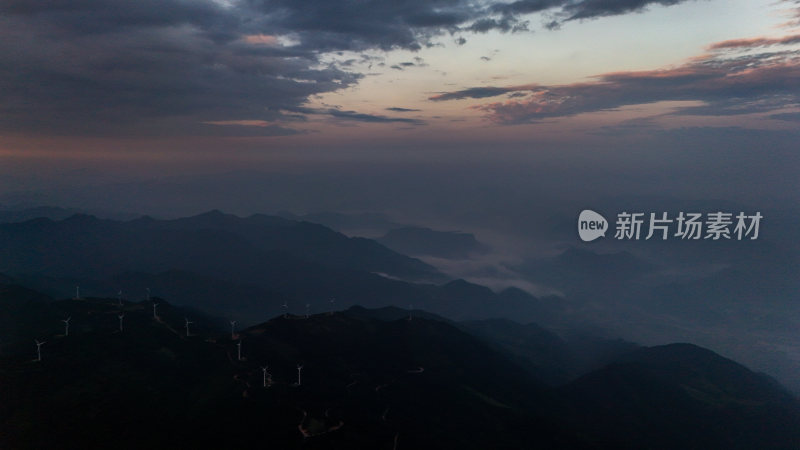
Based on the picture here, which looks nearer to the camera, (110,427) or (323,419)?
(110,427)

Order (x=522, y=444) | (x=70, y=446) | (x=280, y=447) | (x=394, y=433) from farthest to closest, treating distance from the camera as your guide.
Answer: (x=522, y=444) < (x=394, y=433) < (x=280, y=447) < (x=70, y=446)

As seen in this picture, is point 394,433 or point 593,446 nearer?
point 394,433

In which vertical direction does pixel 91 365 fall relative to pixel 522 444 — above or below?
above

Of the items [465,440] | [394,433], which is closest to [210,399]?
[394,433]

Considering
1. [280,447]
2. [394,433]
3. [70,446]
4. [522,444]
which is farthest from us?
[522,444]

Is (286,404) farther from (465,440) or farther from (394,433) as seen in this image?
(465,440)

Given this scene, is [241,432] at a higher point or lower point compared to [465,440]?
higher

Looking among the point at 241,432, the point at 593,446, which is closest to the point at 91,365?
the point at 241,432

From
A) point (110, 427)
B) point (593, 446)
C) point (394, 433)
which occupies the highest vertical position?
point (110, 427)

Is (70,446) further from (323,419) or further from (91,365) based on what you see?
(323,419)
